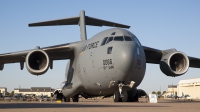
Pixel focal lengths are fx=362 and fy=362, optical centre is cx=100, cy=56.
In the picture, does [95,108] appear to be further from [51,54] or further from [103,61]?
[51,54]

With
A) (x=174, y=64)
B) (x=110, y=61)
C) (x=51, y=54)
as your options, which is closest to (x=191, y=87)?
(x=174, y=64)

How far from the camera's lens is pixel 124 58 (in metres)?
16.6

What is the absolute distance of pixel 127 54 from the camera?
16688 millimetres

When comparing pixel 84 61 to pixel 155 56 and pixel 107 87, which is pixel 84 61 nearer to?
pixel 107 87

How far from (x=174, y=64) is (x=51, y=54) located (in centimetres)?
763

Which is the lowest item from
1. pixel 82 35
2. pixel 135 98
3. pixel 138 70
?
pixel 135 98

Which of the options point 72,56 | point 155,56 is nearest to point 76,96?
point 72,56

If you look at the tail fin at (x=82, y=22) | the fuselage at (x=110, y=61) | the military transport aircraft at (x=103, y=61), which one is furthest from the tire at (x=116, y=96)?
the tail fin at (x=82, y=22)

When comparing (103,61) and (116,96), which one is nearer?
(103,61)

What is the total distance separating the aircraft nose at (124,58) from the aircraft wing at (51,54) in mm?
5828

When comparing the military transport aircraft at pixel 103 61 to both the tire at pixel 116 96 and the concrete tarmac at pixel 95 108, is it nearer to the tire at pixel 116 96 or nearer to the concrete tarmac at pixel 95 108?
the tire at pixel 116 96

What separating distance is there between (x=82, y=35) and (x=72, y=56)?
8.90ft

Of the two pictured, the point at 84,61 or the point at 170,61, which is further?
the point at 170,61

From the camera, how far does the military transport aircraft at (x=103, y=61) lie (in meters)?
17.1
